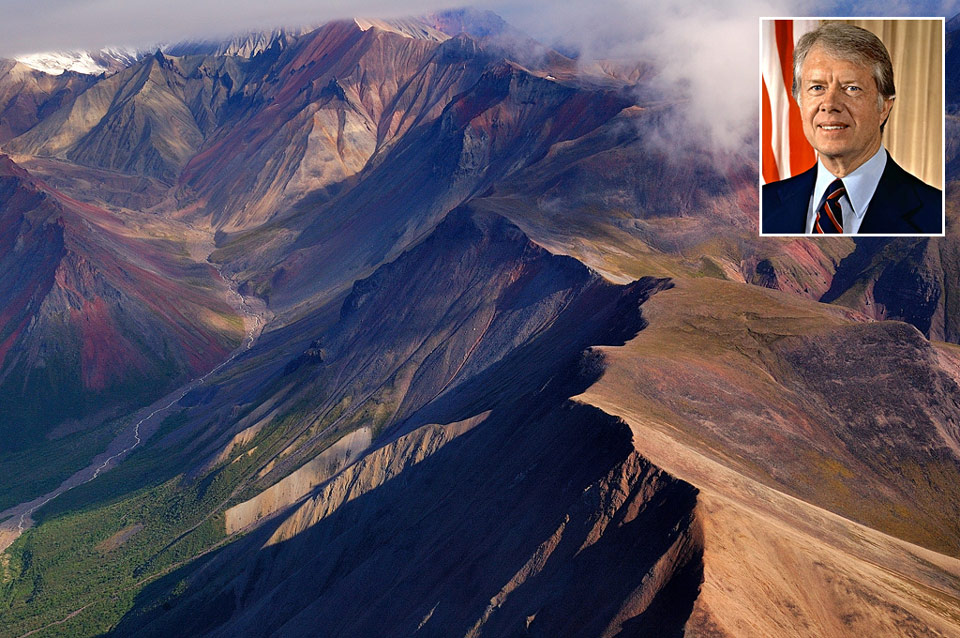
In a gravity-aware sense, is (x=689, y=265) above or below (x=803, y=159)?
below

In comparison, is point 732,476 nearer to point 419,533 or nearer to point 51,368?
point 419,533

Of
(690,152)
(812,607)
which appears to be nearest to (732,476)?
(812,607)

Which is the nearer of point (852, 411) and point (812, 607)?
point (812, 607)

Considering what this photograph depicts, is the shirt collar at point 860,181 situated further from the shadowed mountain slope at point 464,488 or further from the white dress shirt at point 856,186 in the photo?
the shadowed mountain slope at point 464,488

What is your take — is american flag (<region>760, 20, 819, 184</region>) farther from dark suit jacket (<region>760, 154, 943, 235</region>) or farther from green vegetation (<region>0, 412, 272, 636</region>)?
green vegetation (<region>0, 412, 272, 636</region>)

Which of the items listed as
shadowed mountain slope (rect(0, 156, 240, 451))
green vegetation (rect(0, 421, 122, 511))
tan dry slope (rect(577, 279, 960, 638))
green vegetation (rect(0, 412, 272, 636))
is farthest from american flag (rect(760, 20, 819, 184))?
shadowed mountain slope (rect(0, 156, 240, 451))

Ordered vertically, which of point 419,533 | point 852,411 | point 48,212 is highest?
point 48,212

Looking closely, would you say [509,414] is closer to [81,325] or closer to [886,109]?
[886,109]
